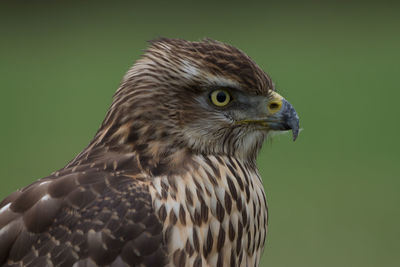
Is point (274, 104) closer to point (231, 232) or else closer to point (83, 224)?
point (231, 232)

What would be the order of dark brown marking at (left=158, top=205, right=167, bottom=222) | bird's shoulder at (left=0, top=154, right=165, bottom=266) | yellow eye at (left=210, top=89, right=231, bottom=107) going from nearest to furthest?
bird's shoulder at (left=0, top=154, right=165, bottom=266) < dark brown marking at (left=158, top=205, right=167, bottom=222) < yellow eye at (left=210, top=89, right=231, bottom=107)

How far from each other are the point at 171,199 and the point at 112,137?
1.47 feet

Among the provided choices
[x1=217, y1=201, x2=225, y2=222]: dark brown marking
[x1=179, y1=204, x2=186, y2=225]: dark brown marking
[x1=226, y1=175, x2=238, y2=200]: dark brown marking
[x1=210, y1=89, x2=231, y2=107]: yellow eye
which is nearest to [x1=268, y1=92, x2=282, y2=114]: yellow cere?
[x1=210, y1=89, x2=231, y2=107]: yellow eye

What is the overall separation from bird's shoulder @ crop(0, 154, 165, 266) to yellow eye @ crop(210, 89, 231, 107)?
56 cm

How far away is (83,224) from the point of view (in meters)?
3.27

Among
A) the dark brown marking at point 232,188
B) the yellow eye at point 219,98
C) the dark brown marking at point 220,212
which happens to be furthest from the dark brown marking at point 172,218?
the yellow eye at point 219,98

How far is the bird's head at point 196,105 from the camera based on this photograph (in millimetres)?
3674

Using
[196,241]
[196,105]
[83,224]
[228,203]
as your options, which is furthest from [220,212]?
[83,224]

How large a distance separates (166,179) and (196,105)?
381 millimetres

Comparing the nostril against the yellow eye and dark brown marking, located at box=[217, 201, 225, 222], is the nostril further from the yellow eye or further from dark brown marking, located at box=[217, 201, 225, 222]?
dark brown marking, located at box=[217, 201, 225, 222]

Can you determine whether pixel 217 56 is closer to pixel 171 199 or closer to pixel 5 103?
pixel 171 199

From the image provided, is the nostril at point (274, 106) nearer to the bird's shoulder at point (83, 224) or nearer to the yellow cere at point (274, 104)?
the yellow cere at point (274, 104)

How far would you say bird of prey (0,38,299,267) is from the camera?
10.8 feet

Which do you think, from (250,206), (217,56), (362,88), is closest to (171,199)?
(250,206)
